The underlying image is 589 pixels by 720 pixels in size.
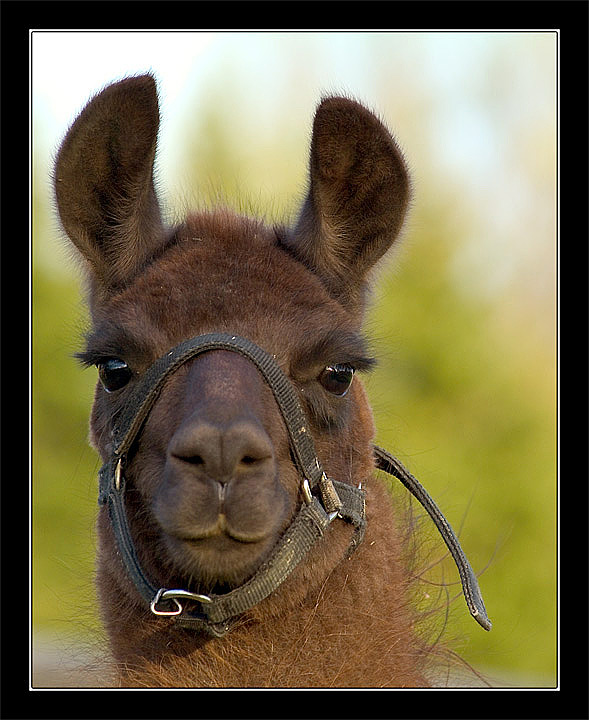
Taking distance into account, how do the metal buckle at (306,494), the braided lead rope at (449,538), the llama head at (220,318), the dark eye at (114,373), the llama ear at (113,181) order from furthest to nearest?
the braided lead rope at (449,538), the llama ear at (113,181), the dark eye at (114,373), the metal buckle at (306,494), the llama head at (220,318)

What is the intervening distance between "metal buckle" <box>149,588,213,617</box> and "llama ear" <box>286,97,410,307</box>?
1600 mm

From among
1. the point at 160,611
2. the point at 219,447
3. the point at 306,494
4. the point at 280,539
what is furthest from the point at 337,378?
the point at 160,611

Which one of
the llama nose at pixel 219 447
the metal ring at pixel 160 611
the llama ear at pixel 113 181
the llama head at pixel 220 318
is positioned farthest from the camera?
the llama ear at pixel 113 181

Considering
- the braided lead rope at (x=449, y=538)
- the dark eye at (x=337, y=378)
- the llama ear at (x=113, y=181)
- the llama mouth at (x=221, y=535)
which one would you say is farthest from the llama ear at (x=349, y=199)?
the llama mouth at (x=221, y=535)

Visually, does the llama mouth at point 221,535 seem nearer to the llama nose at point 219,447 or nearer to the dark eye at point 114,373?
the llama nose at point 219,447

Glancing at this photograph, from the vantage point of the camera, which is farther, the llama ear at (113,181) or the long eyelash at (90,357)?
the llama ear at (113,181)

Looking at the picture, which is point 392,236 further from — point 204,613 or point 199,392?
point 204,613

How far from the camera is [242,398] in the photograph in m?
3.31

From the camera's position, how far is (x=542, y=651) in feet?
68.1

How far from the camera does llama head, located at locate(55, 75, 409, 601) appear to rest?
3197mm

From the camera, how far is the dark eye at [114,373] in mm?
3713

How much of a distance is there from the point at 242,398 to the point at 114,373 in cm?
74

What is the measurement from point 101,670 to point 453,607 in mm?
2011

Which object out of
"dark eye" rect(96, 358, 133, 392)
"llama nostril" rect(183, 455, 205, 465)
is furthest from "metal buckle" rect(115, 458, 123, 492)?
"llama nostril" rect(183, 455, 205, 465)
